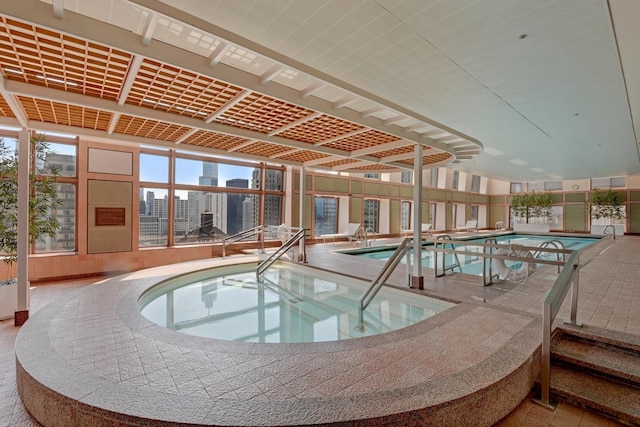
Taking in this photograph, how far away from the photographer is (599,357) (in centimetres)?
251

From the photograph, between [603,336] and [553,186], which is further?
[553,186]

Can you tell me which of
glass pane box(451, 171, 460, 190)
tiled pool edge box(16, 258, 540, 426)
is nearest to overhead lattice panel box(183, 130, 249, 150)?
tiled pool edge box(16, 258, 540, 426)

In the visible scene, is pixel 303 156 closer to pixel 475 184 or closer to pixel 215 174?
pixel 215 174

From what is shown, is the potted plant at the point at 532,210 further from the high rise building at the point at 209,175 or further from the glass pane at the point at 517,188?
the high rise building at the point at 209,175

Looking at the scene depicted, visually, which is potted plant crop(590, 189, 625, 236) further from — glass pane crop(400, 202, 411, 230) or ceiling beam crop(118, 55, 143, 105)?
ceiling beam crop(118, 55, 143, 105)

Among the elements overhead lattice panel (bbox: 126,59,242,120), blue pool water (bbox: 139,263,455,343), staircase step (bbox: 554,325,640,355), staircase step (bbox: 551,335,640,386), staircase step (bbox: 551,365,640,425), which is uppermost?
overhead lattice panel (bbox: 126,59,242,120)

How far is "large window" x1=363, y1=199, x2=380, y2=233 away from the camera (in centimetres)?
1379

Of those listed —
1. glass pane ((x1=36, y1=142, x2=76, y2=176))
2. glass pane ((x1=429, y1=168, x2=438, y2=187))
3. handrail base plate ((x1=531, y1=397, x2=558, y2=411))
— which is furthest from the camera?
glass pane ((x1=429, y1=168, x2=438, y2=187))

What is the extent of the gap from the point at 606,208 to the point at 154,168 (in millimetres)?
22453

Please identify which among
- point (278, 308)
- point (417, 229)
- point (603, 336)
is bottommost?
point (278, 308)

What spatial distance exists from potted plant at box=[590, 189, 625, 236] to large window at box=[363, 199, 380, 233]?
12.5m

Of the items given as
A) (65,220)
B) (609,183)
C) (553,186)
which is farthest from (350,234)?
A: (609,183)

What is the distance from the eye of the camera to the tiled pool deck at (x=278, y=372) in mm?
1746

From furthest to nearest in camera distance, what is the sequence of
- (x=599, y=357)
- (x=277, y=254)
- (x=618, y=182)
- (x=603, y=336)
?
(x=618, y=182) → (x=277, y=254) → (x=603, y=336) → (x=599, y=357)
